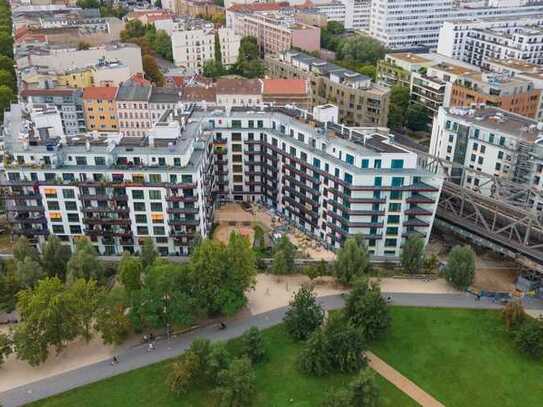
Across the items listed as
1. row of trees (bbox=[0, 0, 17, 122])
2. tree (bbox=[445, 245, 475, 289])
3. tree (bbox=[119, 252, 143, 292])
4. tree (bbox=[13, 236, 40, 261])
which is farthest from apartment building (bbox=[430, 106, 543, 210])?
row of trees (bbox=[0, 0, 17, 122])

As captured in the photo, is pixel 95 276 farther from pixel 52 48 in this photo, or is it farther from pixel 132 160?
pixel 52 48

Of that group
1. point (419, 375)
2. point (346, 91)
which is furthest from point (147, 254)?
point (346, 91)

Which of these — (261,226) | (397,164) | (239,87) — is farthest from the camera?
(239,87)

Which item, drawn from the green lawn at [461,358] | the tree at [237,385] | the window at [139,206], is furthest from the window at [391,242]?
the window at [139,206]

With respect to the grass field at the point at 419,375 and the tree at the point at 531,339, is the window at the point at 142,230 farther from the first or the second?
the tree at the point at 531,339

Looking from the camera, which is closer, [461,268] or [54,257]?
[461,268]

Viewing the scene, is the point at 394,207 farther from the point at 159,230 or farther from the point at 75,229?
the point at 75,229
